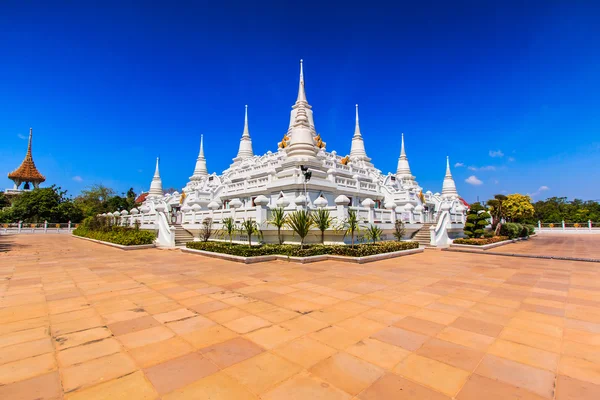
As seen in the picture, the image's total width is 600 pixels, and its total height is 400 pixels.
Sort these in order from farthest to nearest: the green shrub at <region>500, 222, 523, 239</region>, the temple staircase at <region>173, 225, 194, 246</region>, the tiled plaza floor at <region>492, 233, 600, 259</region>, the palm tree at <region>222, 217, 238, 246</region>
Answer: the green shrub at <region>500, 222, 523, 239</region> → the temple staircase at <region>173, 225, 194, 246</region> → the palm tree at <region>222, 217, 238, 246</region> → the tiled plaza floor at <region>492, 233, 600, 259</region>

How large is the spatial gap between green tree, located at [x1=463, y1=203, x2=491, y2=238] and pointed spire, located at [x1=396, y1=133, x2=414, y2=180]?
17.7 m

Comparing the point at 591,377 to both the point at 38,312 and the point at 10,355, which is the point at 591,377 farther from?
the point at 38,312

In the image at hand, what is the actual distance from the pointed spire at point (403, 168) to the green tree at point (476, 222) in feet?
58.2

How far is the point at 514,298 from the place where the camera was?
22.8 ft

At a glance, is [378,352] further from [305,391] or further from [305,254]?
[305,254]

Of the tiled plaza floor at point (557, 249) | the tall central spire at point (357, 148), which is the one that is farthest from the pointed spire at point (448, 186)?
the tiled plaza floor at point (557, 249)

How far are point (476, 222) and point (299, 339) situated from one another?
2260 cm

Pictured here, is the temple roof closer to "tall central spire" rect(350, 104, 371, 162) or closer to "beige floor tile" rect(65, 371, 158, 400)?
"tall central spire" rect(350, 104, 371, 162)

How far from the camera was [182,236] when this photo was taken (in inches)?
895

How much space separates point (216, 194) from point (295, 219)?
18938 mm

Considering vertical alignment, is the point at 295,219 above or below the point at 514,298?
above

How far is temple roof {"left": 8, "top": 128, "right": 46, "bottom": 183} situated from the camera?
6581cm

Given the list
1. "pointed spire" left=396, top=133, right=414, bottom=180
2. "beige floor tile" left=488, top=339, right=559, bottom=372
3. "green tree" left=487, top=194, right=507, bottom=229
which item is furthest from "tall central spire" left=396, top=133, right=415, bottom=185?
"beige floor tile" left=488, top=339, right=559, bottom=372

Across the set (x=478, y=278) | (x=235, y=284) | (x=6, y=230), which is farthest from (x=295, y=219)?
(x=6, y=230)
